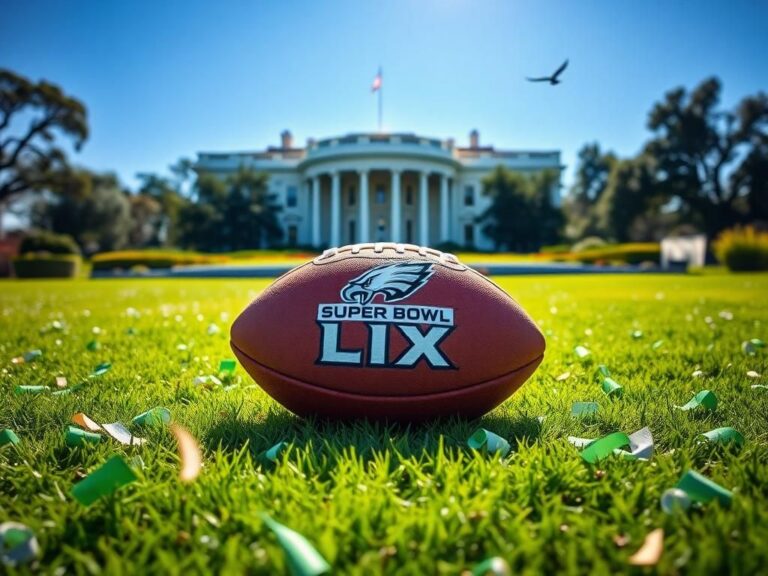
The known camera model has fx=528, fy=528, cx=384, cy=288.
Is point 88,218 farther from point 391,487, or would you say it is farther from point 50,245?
point 391,487

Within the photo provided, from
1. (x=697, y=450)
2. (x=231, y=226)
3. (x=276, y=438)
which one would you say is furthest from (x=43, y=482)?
(x=231, y=226)

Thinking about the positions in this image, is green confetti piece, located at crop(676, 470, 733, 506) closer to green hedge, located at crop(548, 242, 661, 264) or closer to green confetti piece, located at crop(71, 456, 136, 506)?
green confetti piece, located at crop(71, 456, 136, 506)

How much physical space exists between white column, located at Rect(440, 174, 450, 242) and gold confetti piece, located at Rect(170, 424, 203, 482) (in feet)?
147

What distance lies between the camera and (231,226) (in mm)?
42719

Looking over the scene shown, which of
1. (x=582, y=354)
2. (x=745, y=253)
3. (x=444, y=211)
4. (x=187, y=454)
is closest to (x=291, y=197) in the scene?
(x=444, y=211)

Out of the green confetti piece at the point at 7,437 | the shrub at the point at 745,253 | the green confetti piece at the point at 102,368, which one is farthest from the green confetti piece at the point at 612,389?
the shrub at the point at 745,253

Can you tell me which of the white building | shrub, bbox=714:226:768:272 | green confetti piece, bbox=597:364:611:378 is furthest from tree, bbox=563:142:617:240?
green confetti piece, bbox=597:364:611:378

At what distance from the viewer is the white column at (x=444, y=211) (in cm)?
4588

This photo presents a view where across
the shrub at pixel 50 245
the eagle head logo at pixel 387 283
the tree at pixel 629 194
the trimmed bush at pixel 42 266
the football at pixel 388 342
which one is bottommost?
the trimmed bush at pixel 42 266

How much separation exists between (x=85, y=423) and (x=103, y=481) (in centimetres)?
74

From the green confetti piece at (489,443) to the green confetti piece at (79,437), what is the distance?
138 centimetres

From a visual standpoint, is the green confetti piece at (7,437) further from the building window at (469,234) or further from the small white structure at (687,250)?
the building window at (469,234)

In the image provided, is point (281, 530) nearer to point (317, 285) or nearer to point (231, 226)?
point (317, 285)

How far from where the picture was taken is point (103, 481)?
4.96 ft
